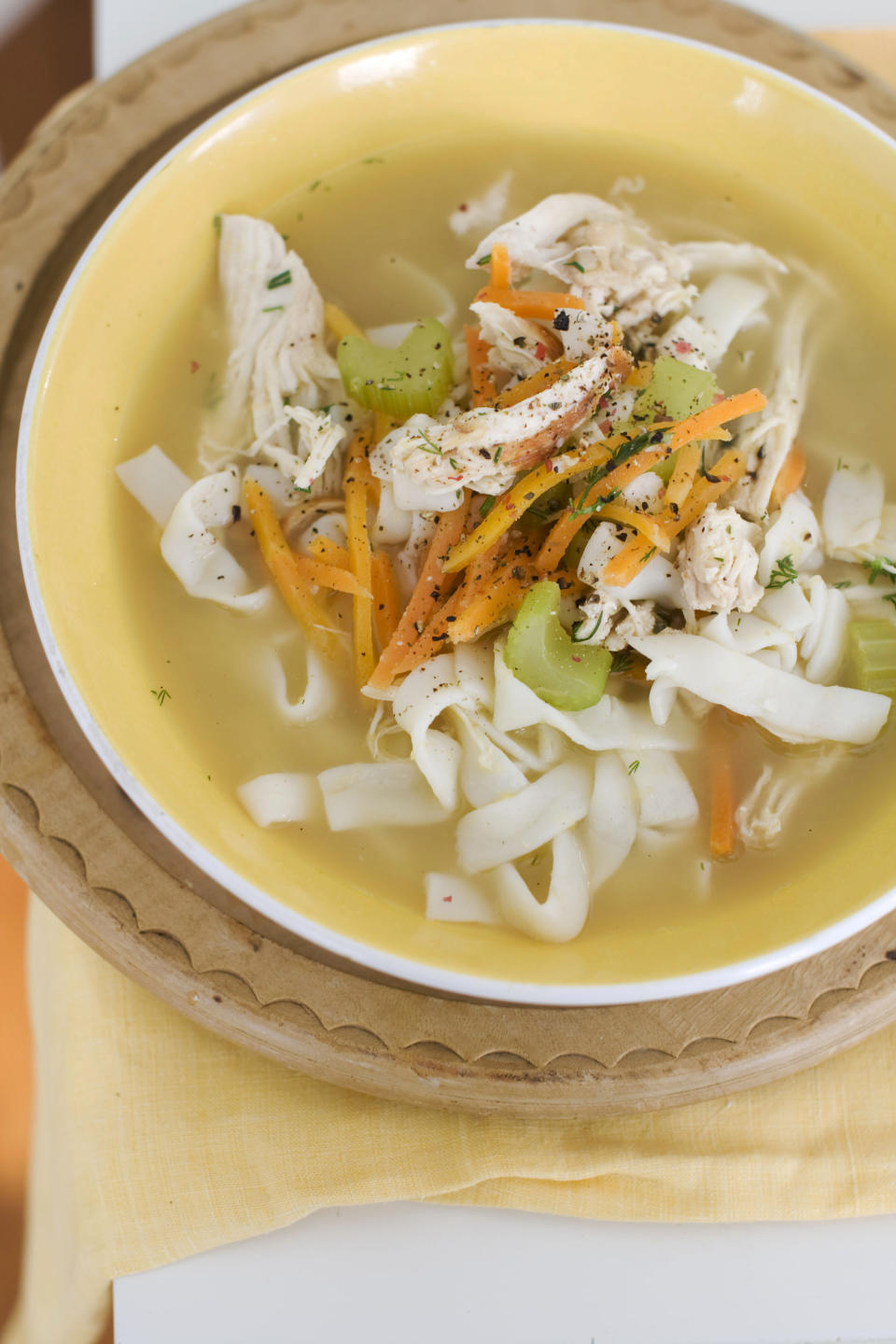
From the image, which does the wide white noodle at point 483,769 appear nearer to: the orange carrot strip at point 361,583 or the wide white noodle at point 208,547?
the orange carrot strip at point 361,583

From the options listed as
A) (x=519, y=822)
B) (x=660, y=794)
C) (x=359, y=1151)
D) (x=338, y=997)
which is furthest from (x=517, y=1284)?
(x=660, y=794)

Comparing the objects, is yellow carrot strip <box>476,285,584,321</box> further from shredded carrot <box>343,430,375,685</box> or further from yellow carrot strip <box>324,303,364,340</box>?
shredded carrot <box>343,430,375,685</box>

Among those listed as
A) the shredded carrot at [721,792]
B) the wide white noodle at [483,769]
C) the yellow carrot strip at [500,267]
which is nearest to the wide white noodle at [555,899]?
the wide white noodle at [483,769]

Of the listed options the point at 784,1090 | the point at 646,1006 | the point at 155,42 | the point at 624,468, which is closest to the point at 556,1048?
the point at 646,1006

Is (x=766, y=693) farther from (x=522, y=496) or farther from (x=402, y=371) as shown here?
(x=402, y=371)

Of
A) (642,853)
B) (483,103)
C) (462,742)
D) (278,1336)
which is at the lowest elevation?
(278,1336)

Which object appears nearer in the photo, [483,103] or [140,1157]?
[140,1157]

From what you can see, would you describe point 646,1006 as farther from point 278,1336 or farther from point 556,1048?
point 278,1336

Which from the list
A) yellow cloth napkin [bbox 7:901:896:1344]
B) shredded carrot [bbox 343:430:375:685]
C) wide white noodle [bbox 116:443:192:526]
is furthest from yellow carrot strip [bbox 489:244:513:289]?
yellow cloth napkin [bbox 7:901:896:1344]
